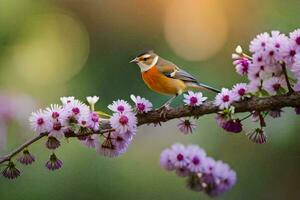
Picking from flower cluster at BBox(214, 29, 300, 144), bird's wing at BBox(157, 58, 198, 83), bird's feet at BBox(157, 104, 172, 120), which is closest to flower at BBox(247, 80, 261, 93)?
flower cluster at BBox(214, 29, 300, 144)

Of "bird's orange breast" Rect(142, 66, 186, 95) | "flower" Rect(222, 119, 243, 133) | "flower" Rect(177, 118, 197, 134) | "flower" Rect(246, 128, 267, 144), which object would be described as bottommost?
"flower" Rect(246, 128, 267, 144)

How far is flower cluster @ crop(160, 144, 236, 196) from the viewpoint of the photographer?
823 millimetres

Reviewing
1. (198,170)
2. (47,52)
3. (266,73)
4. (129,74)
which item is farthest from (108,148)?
(47,52)

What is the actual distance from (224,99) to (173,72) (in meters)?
0.39

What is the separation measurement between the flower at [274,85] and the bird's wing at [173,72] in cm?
36

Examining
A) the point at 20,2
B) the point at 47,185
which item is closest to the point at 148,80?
the point at 47,185

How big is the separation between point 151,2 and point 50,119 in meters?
2.48

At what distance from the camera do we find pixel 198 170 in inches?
32.4

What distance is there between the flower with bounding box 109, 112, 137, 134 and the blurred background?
1.31 meters

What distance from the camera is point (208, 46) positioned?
3182 mm

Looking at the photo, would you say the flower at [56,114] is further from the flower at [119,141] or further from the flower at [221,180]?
the flower at [221,180]

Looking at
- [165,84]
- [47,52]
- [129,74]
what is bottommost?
[165,84]

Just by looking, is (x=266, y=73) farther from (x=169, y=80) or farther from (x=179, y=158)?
(x=169, y=80)

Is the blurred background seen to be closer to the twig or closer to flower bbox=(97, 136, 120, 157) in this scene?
flower bbox=(97, 136, 120, 157)
